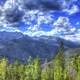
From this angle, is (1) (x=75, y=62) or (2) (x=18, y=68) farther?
(2) (x=18, y=68)

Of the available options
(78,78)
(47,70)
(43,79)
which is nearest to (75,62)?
(78,78)

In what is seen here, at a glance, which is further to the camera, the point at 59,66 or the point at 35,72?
the point at 35,72

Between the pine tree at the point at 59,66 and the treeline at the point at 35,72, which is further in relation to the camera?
the treeline at the point at 35,72

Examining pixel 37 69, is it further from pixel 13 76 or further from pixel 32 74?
pixel 13 76

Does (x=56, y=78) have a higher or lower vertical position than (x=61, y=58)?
lower

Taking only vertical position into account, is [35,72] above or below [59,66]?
below

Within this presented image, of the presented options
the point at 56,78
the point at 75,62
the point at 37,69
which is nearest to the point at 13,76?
the point at 37,69

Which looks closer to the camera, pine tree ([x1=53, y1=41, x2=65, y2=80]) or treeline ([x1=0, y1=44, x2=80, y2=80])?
pine tree ([x1=53, y1=41, x2=65, y2=80])

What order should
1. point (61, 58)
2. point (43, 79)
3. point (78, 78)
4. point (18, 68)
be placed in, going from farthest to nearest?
point (18, 68), point (43, 79), point (61, 58), point (78, 78)

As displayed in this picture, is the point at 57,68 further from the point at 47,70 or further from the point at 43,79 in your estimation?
the point at 47,70

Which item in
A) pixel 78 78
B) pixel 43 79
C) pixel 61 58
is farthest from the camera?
pixel 43 79

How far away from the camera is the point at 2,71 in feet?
499

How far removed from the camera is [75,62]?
124m

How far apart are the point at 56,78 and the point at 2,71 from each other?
29013 millimetres
